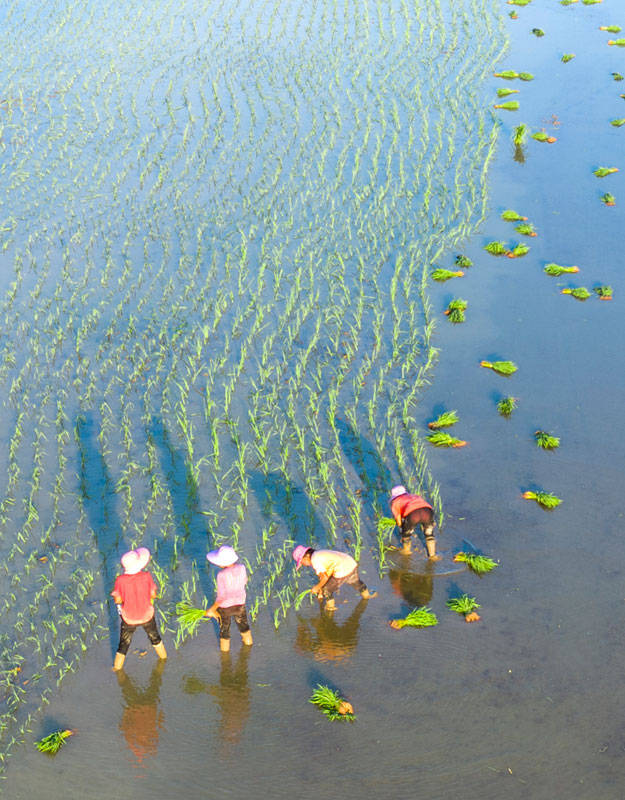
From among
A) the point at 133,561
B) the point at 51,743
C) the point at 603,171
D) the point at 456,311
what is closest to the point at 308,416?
the point at 456,311

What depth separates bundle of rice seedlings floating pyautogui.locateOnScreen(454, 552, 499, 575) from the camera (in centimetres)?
653

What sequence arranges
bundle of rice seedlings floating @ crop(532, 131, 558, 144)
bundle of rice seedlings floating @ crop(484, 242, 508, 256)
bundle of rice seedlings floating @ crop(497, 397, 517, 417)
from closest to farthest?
bundle of rice seedlings floating @ crop(497, 397, 517, 417) → bundle of rice seedlings floating @ crop(484, 242, 508, 256) → bundle of rice seedlings floating @ crop(532, 131, 558, 144)

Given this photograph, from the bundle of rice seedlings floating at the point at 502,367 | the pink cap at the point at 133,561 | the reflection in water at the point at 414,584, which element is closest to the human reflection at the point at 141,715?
the pink cap at the point at 133,561

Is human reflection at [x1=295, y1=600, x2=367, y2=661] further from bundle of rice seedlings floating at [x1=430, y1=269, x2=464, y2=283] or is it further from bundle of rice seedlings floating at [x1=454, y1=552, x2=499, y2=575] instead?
bundle of rice seedlings floating at [x1=430, y1=269, x2=464, y2=283]

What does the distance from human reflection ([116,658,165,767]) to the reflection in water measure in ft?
5.84

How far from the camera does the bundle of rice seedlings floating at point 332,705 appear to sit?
545cm

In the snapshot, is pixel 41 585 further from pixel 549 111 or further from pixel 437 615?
A: pixel 549 111

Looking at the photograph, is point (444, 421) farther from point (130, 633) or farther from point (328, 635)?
point (130, 633)

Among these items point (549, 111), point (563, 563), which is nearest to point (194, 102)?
point (549, 111)

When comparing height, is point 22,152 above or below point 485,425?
above

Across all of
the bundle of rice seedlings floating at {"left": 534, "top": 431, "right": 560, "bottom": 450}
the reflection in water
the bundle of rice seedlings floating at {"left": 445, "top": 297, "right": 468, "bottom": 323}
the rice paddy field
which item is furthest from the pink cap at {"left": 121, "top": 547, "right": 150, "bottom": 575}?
the bundle of rice seedlings floating at {"left": 445, "top": 297, "right": 468, "bottom": 323}

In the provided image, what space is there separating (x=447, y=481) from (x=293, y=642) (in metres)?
2.17

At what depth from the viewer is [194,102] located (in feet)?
51.1

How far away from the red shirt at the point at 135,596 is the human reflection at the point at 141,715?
44 cm
